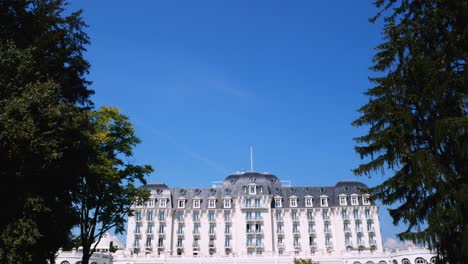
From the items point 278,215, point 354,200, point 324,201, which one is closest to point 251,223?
point 278,215

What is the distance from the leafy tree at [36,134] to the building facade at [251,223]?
63.3 metres

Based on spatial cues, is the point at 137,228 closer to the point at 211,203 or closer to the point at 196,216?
the point at 196,216

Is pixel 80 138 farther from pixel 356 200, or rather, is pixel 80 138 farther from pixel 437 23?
pixel 356 200

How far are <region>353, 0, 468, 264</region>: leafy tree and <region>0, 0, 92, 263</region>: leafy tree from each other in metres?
17.5

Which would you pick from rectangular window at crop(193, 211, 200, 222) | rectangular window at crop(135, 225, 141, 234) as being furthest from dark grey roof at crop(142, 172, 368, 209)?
rectangular window at crop(135, 225, 141, 234)

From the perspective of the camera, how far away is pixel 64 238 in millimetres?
24203

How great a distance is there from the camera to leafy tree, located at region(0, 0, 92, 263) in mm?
19641

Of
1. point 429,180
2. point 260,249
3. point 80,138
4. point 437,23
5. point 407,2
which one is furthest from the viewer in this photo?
point 260,249

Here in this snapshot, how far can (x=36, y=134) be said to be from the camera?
2084 centimetres

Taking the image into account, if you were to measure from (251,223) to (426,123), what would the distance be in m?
69.8

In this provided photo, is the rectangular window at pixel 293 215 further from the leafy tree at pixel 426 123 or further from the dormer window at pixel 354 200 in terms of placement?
the leafy tree at pixel 426 123

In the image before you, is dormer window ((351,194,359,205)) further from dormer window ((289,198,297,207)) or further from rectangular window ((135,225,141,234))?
rectangular window ((135,225,141,234))

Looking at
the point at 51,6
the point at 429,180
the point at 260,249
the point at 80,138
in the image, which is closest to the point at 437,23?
the point at 429,180

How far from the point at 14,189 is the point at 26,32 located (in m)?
10.2
